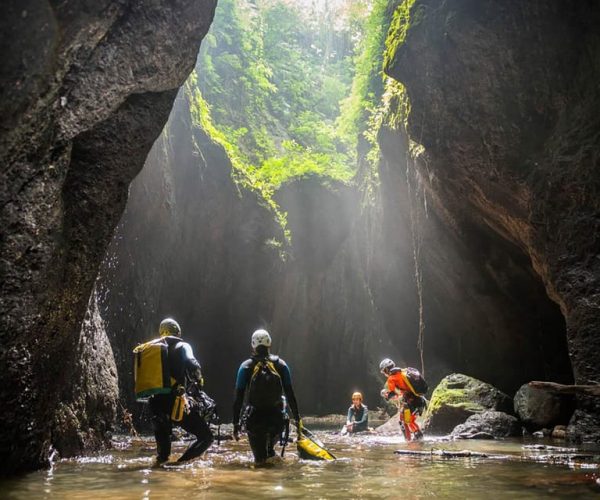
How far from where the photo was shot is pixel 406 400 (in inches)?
406

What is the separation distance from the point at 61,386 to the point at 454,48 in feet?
31.0

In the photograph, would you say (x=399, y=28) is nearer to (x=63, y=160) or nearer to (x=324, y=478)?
(x=63, y=160)

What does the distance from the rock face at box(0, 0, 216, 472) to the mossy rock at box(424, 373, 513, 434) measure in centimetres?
781

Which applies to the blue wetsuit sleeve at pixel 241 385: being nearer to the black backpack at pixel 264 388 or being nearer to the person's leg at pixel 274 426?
the black backpack at pixel 264 388

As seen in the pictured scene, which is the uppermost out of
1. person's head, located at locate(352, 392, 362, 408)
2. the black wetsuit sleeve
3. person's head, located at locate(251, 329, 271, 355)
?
person's head, located at locate(251, 329, 271, 355)

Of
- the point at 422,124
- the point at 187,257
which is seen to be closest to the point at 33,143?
the point at 422,124

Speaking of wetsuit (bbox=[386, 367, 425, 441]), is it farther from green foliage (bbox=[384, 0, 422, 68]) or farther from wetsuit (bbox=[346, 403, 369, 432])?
green foliage (bbox=[384, 0, 422, 68])

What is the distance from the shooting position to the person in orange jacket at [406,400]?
1008cm

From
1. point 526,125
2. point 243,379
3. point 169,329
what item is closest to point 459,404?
point 526,125

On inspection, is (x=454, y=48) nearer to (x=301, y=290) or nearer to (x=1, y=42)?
(x=1, y=42)

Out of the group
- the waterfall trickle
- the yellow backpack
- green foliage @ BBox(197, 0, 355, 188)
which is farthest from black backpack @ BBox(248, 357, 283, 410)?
green foliage @ BBox(197, 0, 355, 188)

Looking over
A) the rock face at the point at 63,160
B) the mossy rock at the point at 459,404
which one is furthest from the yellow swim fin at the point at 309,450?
the mossy rock at the point at 459,404

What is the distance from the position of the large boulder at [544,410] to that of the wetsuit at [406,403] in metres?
2.75

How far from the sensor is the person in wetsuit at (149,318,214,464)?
6.08 m
